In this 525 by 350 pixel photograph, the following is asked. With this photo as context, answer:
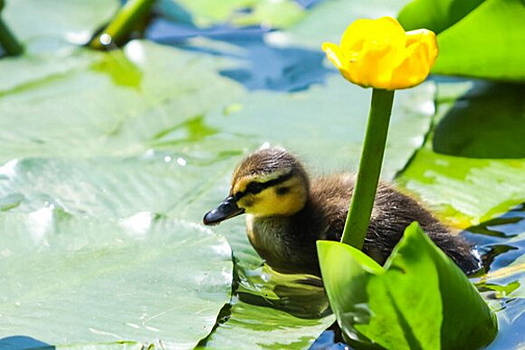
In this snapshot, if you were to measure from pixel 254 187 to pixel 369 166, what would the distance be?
663mm

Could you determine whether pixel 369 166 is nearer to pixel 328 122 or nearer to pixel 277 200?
pixel 277 200

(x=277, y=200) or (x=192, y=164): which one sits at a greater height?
(x=277, y=200)

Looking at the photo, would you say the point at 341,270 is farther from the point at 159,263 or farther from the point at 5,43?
the point at 5,43

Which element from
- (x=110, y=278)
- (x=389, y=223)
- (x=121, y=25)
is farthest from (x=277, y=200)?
(x=121, y=25)

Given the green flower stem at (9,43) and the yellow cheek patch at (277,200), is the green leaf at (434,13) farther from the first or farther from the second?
the green flower stem at (9,43)

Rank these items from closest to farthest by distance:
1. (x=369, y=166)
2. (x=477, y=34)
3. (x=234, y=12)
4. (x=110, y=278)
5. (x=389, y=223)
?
1. (x=369, y=166)
2. (x=110, y=278)
3. (x=389, y=223)
4. (x=477, y=34)
5. (x=234, y=12)

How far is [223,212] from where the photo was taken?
2.36 metres

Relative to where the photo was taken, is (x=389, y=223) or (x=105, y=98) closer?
(x=389, y=223)

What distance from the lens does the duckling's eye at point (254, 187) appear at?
93.7 inches

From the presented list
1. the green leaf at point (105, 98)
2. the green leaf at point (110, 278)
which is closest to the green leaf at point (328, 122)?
the green leaf at point (105, 98)

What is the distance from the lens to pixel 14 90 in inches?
129

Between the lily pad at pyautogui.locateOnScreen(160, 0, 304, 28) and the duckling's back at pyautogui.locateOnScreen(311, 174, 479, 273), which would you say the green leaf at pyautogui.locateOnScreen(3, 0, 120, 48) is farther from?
the duckling's back at pyautogui.locateOnScreen(311, 174, 479, 273)

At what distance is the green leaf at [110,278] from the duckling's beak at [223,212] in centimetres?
12

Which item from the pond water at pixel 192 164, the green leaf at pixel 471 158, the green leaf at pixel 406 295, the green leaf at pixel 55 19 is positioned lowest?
the green leaf at pixel 55 19
